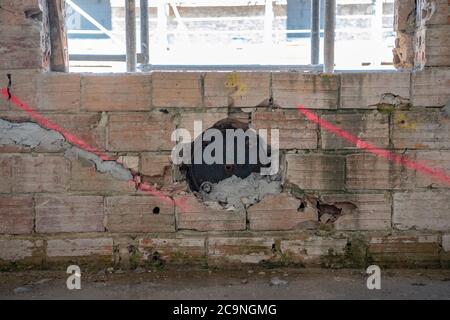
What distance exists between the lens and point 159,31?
9.31m

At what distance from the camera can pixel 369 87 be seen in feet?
10.8

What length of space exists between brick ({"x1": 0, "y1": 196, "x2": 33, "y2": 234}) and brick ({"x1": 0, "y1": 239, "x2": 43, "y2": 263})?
8cm

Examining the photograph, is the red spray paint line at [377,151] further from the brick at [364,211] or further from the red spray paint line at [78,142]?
the red spray paint line at [78,142]

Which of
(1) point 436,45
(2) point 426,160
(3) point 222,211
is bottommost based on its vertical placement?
(3) point 222,211

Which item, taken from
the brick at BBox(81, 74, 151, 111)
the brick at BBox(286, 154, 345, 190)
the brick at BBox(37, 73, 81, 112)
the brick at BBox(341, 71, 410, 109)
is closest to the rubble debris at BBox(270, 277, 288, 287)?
the brick at BBox(286, 154, 345, 190)

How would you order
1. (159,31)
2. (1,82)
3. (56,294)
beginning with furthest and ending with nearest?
(159,31) < (1,82) < (56,294)

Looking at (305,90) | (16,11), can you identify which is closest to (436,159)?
(305,90)

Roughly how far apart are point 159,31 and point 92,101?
257 inches

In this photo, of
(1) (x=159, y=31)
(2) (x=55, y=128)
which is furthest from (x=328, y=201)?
(1) (x=159, y=31)

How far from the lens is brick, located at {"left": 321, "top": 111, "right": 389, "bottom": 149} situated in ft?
10.8

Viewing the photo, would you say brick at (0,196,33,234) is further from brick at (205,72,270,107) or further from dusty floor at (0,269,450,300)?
brick at (205,72,270,107)

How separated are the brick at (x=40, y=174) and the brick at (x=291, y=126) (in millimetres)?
1581

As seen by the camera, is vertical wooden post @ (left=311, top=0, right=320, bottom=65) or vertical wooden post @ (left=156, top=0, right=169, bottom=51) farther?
vertical wooden post @ (left=156, top=0, right=169, bottom=51)

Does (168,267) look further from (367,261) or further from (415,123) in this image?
(415,123)
